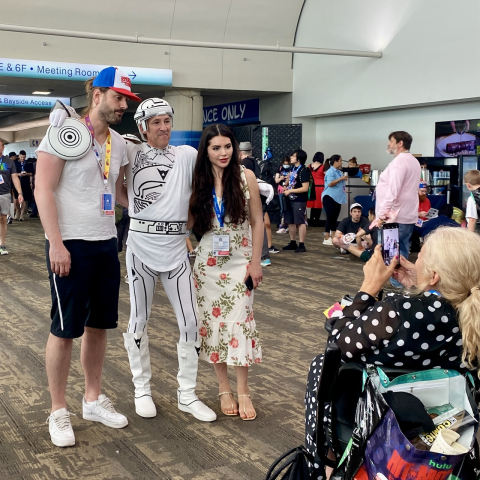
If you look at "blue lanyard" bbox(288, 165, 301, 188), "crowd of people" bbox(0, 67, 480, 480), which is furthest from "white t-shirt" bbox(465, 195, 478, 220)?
"crowd of people" bbox(0, 67, 480, 480)

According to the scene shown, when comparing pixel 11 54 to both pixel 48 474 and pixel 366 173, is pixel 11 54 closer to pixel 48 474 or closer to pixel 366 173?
pixel 366 173

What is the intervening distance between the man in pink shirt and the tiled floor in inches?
38.4

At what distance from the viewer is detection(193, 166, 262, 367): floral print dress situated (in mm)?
3070

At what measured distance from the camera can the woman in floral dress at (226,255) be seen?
9.92ft

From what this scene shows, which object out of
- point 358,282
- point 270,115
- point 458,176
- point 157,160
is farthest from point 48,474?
point 270,115

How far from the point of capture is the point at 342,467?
1.87 m

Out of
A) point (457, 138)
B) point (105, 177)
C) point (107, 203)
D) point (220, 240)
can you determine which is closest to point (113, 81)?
point (105, 177)

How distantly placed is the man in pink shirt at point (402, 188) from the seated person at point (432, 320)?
4125 millimetres

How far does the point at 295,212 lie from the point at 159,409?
20.5 feet

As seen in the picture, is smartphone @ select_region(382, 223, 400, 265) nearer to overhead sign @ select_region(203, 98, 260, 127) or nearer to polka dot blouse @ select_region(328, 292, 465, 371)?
polka dot blouse @ select_region(328, 292, 465, 371)

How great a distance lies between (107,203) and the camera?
2744 millimetres

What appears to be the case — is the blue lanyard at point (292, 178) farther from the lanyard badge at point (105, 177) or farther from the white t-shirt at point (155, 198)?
the lanyard badge at point (105, 177)

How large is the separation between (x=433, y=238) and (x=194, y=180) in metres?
1.37

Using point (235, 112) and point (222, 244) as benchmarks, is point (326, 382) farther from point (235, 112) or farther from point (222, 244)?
point (235, 112)
